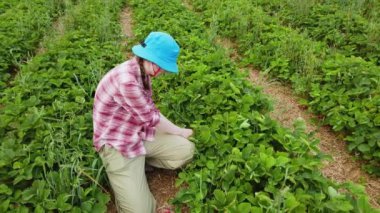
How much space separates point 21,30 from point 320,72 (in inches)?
175

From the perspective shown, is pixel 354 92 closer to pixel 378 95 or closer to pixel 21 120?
pixel 378 95

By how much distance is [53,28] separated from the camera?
5805 millimetres

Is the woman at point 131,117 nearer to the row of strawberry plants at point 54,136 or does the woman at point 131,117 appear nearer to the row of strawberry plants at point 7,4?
the row of strawberry plants at point 54,136

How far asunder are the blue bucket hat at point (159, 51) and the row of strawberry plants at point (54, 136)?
0.95 metres

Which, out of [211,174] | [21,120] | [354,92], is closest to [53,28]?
[21,120]

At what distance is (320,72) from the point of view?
434 cm

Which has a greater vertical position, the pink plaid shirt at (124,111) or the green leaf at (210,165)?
the pink plaid shirt at (124,111)

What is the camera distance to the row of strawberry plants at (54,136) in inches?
93.3

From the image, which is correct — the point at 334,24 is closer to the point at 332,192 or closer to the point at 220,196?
the point at 332,192

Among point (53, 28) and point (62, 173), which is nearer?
point (62, 173)

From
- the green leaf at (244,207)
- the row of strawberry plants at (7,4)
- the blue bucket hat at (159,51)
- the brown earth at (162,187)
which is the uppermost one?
the blue bucket hat at (159,51)

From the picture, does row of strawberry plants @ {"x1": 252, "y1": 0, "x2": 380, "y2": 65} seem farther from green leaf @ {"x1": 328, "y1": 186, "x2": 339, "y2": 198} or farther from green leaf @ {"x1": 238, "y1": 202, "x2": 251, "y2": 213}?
green leaf @ {"x1": 238, "y1": 202, "x2": 251, "y2": 213}

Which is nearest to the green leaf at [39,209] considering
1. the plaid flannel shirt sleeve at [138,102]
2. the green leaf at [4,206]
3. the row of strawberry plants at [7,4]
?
the green leaf at [4,206]

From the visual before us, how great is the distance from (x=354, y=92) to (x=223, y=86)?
1440 mm
